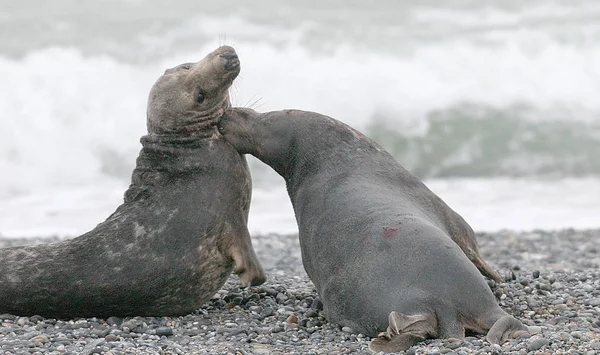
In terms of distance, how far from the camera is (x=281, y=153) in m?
7.78

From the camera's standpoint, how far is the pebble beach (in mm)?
6348

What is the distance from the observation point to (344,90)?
20.4 metres

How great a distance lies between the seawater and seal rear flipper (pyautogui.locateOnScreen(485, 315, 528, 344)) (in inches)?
220

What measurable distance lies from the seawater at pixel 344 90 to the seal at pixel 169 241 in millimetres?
3273

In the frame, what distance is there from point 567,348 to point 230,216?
2.76 metres

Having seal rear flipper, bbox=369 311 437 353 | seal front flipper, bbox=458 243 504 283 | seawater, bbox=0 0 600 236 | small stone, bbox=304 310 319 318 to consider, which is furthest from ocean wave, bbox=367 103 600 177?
seal rear flipper, bbox=369 311 437 353

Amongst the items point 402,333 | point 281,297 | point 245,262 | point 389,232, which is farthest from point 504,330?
point 281,297

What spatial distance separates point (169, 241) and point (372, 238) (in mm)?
1677

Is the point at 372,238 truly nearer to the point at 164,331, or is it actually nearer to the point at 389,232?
the point at 389,232

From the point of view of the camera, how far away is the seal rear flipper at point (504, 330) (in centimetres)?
623

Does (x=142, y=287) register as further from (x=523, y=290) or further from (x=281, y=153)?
(x=523, y=290)

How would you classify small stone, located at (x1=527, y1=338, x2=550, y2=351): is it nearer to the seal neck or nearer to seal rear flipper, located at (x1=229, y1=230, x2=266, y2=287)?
seal rear flipper, located at (x1=229, y1=230, x2=266, y2=287)

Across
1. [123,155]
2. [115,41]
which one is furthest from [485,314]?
[115,41]

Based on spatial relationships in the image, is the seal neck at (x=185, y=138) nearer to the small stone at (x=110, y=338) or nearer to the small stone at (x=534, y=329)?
the small stone at (x=110, y=338)
